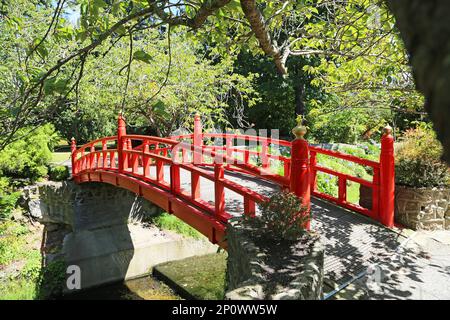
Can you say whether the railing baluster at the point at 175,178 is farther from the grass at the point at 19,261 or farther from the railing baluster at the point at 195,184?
the grass at the point at 19,261

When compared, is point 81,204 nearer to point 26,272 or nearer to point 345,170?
point 26,272

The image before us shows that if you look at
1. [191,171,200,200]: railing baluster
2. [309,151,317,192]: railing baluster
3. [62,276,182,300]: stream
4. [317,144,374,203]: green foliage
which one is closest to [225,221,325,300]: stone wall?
[191,171,200,200]: railing baluster

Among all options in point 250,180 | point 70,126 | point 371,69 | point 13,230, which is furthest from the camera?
point 70,126

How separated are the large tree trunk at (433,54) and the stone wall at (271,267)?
8.28ft

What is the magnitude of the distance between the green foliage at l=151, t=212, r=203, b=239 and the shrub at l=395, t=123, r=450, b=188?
708cm

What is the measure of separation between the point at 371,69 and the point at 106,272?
8.86m

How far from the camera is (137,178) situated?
816cm

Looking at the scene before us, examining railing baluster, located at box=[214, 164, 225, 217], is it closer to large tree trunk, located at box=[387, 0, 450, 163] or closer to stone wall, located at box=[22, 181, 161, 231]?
large tree trunk, located at box=[387, 0, 450, 163]

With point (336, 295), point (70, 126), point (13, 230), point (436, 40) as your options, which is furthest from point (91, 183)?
point (436, 40)

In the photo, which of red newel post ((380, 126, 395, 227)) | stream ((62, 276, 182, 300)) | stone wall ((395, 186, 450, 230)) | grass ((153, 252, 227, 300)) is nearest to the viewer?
red newel post ((380, 126, 395, 227))

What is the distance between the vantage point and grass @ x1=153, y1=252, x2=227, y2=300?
31.3 feet

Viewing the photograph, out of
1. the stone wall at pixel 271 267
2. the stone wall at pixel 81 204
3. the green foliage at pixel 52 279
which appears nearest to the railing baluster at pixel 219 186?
the stone wall at pixel 271 267

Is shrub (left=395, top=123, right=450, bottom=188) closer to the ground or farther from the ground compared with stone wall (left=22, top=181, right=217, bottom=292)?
farther from the ground
